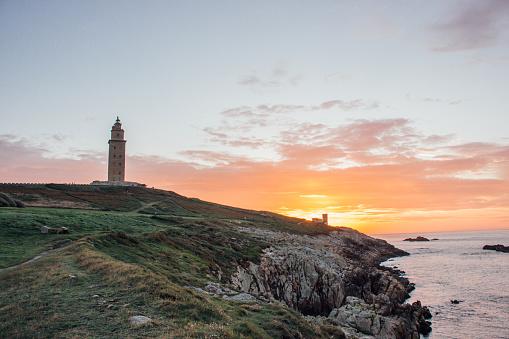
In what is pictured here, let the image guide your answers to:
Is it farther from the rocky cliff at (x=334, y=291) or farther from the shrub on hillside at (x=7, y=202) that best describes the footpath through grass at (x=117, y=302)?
the shrub on hillside at (x=7, y=202)

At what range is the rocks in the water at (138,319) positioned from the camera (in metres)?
11.2

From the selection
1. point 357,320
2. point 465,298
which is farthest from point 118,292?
point 465,298

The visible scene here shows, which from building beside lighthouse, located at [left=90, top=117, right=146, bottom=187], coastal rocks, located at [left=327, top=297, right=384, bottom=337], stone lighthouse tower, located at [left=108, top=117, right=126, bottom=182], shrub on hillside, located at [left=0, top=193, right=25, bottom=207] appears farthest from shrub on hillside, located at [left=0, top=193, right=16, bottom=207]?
stone lighthouse tower, located at [left=108, top=117, right=126, bottom=182]

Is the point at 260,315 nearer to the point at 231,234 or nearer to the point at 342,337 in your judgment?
the point at 342,337

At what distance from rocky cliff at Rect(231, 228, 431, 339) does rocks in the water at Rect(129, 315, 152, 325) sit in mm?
13808

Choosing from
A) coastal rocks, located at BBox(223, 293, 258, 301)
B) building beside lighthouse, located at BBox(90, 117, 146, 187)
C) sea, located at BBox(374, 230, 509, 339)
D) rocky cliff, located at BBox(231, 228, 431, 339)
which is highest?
building beside lighthouse, located at BBox(90, 117, 146, 187)

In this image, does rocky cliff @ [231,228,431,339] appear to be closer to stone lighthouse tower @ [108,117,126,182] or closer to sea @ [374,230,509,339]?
sea @ [374,230,509,339]

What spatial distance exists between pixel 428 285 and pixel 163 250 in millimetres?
47508

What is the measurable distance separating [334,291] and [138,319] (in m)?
28.8

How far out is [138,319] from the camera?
11531 millimetres

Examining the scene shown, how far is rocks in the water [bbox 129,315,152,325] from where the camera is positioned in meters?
11.2

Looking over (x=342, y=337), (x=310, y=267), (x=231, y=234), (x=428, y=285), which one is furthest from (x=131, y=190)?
(x=342, y=337)

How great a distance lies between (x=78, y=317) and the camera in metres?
11.8

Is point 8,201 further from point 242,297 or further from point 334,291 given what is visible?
point 334,291
